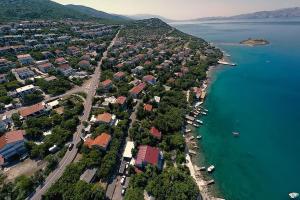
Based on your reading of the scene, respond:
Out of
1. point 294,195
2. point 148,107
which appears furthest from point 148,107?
point 294,195

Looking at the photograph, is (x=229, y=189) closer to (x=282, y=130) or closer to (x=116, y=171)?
(x=116, y=171)

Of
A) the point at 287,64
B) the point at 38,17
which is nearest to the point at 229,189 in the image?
the point at 287,64

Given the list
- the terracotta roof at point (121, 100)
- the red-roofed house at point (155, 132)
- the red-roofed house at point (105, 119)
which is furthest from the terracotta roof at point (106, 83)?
the red-roofed house at point (155, 132)

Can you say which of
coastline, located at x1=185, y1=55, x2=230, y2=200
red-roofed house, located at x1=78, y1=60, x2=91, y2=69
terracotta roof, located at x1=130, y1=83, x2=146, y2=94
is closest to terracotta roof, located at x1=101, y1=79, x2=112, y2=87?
terracotta roof, located at x1=130, y1=83, x2=146, y2=94

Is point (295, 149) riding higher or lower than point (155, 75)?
lower

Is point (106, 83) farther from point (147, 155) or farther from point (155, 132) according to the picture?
point (147, 155)

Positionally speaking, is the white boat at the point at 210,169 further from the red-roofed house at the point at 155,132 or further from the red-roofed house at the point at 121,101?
the red-roofed house at the point at 121,101
